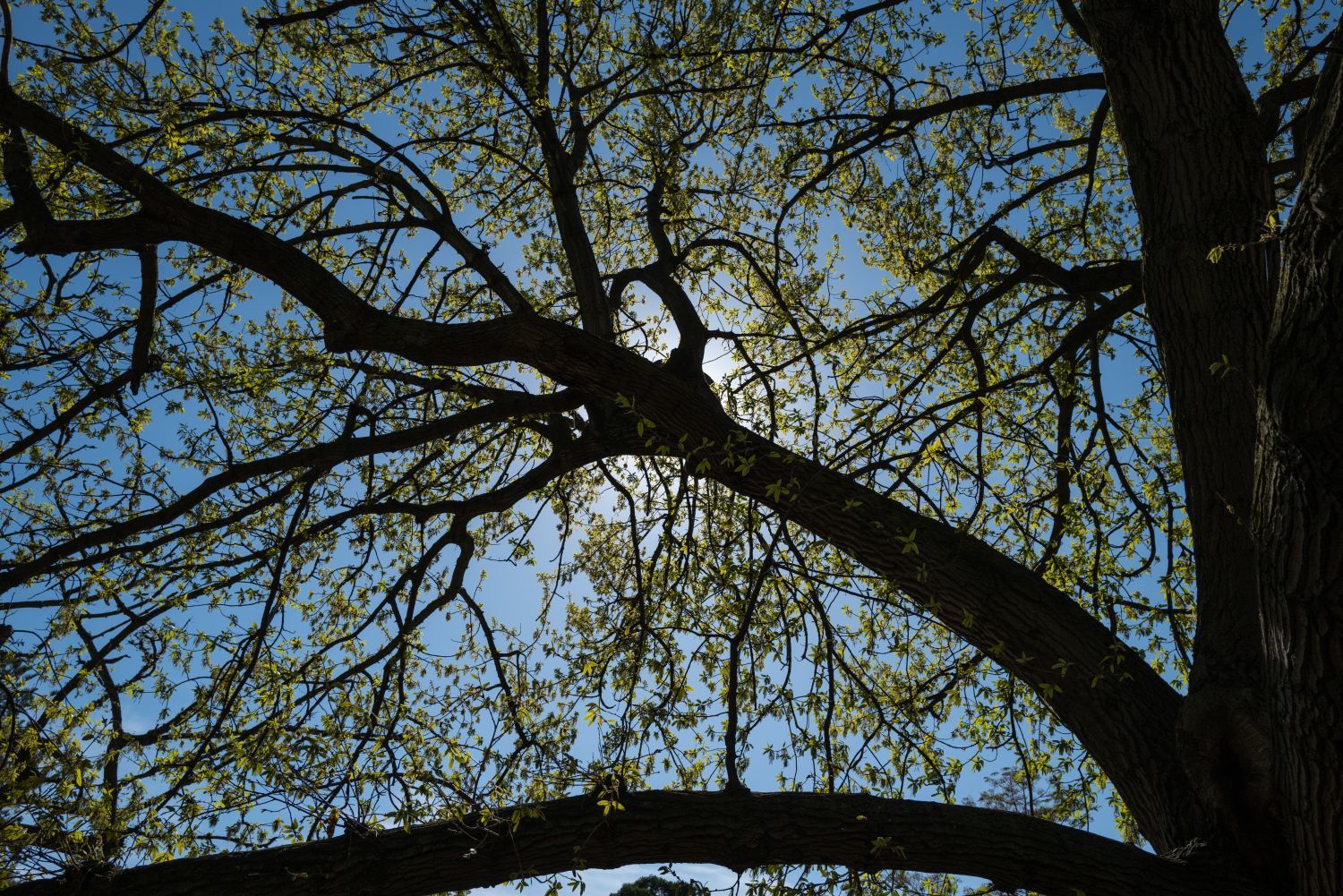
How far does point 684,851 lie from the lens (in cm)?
412

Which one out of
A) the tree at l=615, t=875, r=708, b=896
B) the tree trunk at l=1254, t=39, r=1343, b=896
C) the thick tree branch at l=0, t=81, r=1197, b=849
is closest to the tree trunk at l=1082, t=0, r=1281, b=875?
the thick tree branch at l=0, t=81, r=1197, b=849

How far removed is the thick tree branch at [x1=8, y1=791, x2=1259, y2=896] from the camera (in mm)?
3957

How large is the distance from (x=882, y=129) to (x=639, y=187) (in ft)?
9.38

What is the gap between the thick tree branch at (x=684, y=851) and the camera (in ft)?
13.0

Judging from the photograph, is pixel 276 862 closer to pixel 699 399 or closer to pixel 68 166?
pixel 699 399

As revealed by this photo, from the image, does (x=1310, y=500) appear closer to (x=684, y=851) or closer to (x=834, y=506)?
(x=834, y=506)

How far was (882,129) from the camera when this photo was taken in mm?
6613

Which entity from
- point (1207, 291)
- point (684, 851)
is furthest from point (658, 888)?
point (1207, 291)

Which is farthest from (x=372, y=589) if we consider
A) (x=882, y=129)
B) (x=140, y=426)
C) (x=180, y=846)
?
(x=882, y=129)

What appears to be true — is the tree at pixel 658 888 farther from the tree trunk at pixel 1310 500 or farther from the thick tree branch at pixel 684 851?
the tree trunk at pixel 1310 500

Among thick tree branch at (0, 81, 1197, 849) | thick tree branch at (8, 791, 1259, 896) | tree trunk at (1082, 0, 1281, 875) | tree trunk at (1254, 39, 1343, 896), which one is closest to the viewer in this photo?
tree trunk at (1254, 39, 1343, 896)

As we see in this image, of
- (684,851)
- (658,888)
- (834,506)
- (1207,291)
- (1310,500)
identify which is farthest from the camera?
(658,888)

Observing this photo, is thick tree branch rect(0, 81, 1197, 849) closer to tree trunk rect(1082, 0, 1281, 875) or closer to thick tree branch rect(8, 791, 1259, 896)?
tree trunk rect(1082, 0, 1281, 875)

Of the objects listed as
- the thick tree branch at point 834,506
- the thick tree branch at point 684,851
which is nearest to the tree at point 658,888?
the thick tree branch at point 684,851
